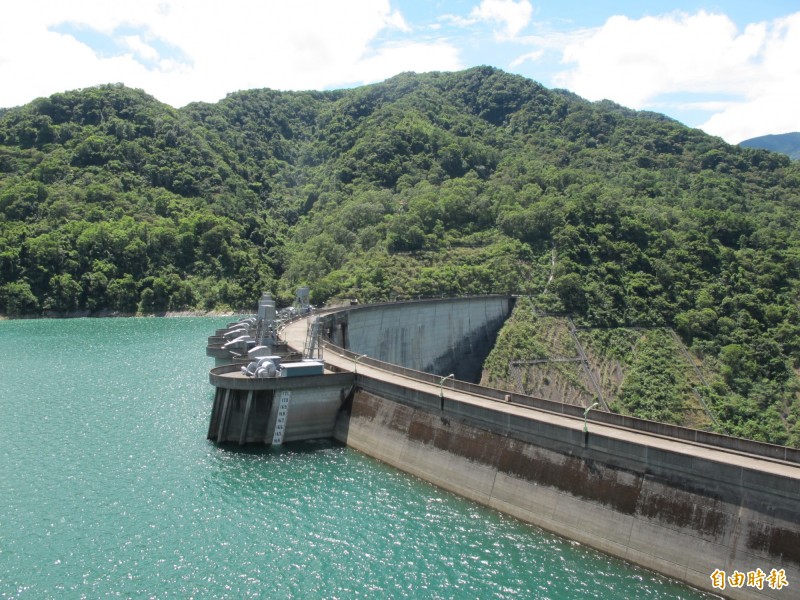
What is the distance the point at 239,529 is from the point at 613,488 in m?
17.7

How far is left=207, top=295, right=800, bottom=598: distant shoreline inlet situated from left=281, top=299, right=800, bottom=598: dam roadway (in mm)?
50

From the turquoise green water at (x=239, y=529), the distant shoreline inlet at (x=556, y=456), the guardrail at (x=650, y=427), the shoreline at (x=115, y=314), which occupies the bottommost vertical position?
the shoreline at (x=115, y=314)

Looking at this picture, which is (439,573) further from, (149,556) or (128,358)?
(128,358)

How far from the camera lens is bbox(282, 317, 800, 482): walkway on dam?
2606cm

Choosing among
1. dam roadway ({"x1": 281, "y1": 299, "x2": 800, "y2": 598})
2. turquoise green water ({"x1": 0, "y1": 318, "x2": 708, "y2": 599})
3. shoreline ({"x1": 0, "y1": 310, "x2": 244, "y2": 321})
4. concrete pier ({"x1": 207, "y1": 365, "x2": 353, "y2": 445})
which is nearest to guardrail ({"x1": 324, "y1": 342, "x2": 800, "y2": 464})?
dam roadway ({"x1": 281, "y1": 299, "x2": 800, "y2": 598})

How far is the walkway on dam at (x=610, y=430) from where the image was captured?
2606cm

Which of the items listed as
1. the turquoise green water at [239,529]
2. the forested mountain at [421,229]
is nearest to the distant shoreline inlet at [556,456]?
the turquoise green water at [239,529]

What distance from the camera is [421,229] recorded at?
128250mm

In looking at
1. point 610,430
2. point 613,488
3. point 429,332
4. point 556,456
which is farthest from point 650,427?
point 429,332

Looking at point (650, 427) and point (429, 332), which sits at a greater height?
point (650, 427)

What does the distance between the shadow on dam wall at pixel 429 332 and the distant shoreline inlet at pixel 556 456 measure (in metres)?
18.1

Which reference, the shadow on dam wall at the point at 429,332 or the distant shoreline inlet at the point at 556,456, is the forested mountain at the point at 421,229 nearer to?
the shadow on dam wall at the point at 429,332

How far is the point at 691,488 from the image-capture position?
26578 millimetres

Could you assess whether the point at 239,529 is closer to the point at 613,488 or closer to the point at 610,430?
the point at 613,488
